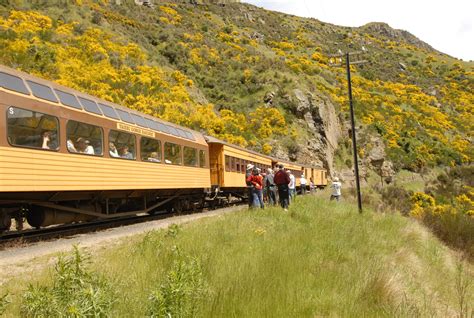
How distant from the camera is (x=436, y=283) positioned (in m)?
11.2

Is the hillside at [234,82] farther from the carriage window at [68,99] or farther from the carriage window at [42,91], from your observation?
the carriage window at [42,91]

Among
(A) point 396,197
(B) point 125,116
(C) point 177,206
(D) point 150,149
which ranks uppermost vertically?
(B) point 125,116

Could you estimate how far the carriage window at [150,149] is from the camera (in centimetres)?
1425

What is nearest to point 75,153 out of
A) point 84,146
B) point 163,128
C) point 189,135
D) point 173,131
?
point 84,146

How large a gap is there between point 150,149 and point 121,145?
1872 millimetres

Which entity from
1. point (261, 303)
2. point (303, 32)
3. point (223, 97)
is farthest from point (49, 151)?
point (303, 32)

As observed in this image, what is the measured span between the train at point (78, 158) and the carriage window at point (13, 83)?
23 millimetres

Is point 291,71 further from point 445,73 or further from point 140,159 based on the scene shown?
point 445,73

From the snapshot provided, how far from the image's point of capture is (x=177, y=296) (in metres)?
4.66

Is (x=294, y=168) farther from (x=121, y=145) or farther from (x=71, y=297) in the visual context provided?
(x=71, y=297)

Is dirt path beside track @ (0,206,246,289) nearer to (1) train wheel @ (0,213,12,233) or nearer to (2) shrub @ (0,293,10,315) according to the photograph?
(1) train wheel @ (0,213,12,233)

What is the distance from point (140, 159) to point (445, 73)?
109851 mm

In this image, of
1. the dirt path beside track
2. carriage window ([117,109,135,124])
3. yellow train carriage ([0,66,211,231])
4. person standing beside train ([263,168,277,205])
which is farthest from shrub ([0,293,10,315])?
person standing beside train ([263,168,277,205])

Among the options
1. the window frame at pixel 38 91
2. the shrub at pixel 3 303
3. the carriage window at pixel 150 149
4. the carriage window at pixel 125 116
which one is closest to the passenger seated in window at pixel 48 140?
the window frame at pixel 38 91
